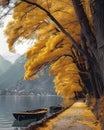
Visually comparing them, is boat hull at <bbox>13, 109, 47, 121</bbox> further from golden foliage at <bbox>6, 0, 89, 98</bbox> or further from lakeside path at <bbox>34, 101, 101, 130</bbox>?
lakeside path at <bbox>34, 101, 101, 130</bbox>

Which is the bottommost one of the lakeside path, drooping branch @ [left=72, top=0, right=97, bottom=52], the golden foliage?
the lakeside path

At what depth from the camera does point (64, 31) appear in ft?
35.6

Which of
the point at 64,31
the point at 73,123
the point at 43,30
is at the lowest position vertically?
the point at 73,123

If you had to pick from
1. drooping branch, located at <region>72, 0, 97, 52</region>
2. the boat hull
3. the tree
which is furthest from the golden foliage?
the boat hull

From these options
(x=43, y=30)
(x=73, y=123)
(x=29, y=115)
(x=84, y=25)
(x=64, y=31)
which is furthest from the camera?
(x=29, y=115)

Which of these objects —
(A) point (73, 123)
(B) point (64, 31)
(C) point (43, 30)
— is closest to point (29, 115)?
(C) point (43, 30)

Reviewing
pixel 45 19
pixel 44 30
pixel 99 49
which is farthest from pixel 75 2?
pixel 44 30

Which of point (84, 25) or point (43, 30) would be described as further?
point (43, 30)

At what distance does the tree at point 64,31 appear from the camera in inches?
398

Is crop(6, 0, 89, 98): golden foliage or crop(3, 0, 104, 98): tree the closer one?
crop(3, 0, 104, 98): tree

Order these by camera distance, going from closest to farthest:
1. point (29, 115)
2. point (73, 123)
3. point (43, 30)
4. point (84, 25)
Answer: point (84, 25), point (73, 123), point (43, 30), point (29, 115)

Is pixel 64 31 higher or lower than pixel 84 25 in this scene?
lower

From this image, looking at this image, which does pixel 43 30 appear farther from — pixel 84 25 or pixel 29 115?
pixel 29 115

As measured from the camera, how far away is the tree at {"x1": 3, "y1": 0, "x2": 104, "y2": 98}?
10.1 metres
